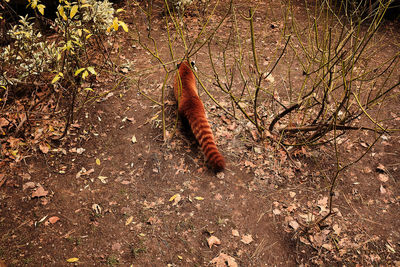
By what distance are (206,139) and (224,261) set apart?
4.53 ft

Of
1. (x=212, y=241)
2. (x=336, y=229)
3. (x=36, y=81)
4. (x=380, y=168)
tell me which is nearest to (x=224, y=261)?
(x=212, y=241)

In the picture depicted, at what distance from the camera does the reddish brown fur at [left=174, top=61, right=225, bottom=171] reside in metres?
3.20

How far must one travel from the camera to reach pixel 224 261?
2.84 metres

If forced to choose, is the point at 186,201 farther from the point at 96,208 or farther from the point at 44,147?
the point at 44,147

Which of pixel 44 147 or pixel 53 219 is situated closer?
pixel 53 219

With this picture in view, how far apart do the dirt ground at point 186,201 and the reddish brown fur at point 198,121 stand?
15.3 inches

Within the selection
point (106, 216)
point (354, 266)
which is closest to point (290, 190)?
point (354, 266)

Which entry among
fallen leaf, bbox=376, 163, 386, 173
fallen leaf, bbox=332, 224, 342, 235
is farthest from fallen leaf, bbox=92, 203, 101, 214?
fallen leaf, bbox=376, 163, 386, 173

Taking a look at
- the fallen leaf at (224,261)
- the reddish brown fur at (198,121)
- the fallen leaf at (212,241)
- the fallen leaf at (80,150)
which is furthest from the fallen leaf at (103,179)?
the fallen leaf at (224,261)

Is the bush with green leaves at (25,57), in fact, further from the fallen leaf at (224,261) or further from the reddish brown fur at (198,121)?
the fallen leaf at (224,261)

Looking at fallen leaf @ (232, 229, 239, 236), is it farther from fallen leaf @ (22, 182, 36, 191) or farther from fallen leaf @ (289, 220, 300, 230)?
fallen leaf @ (22, 182, 36, 191)

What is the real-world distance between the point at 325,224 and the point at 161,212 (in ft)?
6.23

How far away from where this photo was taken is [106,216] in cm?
312

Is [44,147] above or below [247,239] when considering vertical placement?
above
